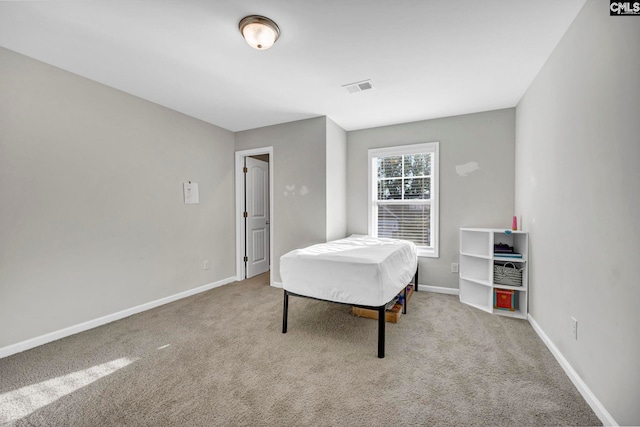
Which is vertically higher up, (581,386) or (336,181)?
(336,181)

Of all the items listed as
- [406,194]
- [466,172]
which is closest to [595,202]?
[466,172]

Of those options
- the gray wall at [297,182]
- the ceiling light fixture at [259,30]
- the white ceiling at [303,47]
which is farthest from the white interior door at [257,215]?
the ceiling light fixture at [259,30]

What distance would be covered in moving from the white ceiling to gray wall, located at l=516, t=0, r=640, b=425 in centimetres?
41

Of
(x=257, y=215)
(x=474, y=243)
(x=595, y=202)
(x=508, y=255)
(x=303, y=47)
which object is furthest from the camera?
(x=257, y=215)

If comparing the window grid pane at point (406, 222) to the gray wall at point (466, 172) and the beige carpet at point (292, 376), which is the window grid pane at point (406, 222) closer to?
the gray wall at point (466, 172)

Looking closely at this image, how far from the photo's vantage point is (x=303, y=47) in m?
2.13

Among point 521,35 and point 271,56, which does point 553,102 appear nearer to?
point 521,35

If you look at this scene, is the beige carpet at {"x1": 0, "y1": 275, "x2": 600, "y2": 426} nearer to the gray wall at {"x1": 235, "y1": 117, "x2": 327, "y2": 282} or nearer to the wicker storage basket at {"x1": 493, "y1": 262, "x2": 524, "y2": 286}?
the wicker storage basket at {"x1": 493, "y1": 262, "x2": 524, "y2": 286}

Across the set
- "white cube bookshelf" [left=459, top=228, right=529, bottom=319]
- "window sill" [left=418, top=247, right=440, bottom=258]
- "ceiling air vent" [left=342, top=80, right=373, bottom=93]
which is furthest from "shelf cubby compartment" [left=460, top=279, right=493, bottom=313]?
"ceiling air vent" [left=342, top=80, right=373, bottom=93]

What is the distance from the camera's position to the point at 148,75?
8.34 feet

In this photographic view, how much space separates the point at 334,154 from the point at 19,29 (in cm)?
317

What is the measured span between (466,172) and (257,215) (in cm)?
340

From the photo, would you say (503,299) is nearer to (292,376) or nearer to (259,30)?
(292,376)

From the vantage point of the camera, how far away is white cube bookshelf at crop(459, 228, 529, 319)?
2895 millimetres
